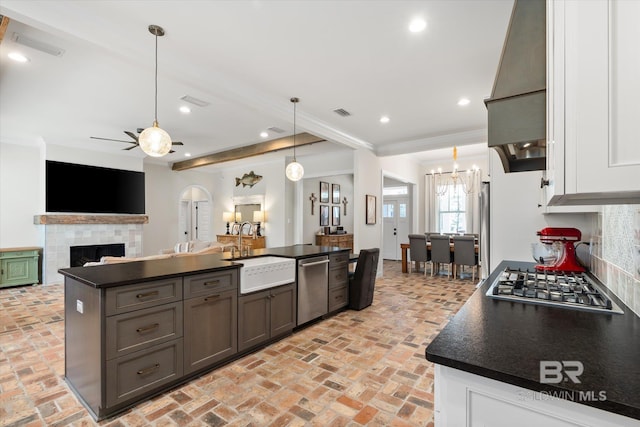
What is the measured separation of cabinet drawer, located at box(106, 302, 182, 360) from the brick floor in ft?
1.38

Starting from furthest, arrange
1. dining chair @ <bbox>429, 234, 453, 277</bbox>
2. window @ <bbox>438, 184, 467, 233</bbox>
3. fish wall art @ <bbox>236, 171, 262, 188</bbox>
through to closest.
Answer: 1. fish wall art @ <bbox>236, 171, 262, 188</bbox>
2. window @ <bbox>438, 184, 467, 233</bbox>
3. dining chair @ <bbox>429, 234, 453, 277</bbox>

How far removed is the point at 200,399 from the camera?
216 cm

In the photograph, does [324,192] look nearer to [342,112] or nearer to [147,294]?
[342,112]

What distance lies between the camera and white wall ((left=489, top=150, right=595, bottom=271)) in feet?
9.30

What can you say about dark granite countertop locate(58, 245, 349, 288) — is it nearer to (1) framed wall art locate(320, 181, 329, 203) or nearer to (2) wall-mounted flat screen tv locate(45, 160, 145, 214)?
(2) wall-mounted flat screen tv locate(45, 160, 145, 214)

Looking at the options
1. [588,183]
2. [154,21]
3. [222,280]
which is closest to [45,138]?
[154,21]

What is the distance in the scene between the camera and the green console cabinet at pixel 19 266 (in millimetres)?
5559

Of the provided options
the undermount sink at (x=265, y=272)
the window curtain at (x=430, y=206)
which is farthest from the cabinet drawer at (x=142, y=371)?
the window curtain at (x=430, y=206)

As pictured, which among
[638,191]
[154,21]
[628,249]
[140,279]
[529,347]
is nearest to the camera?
[638,191]

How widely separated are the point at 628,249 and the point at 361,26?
7.70 feet

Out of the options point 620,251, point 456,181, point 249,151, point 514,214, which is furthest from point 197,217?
point 620,251

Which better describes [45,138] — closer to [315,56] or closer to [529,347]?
[315,56]

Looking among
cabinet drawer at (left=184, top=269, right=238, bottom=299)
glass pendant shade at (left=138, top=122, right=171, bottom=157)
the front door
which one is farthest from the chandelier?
glass pendant shade at (left=138, top=122, right=171, bottom=157)

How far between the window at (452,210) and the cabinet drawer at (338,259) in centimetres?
528
